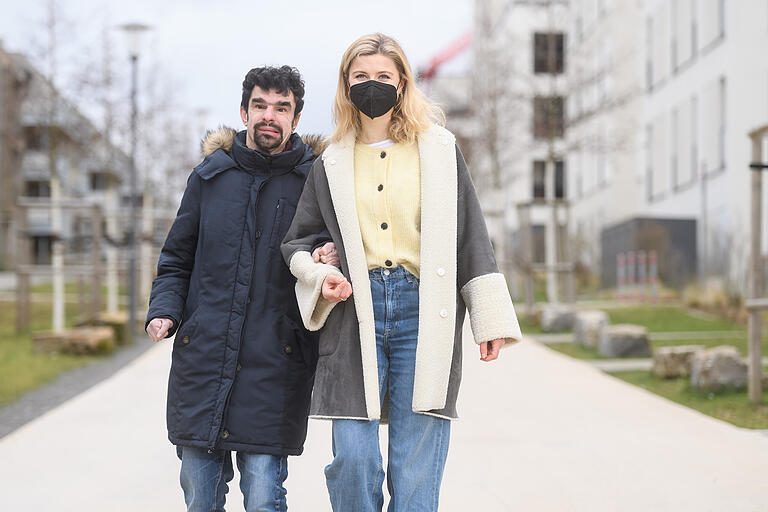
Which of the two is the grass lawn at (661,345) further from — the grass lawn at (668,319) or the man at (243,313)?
the man at (243,313)

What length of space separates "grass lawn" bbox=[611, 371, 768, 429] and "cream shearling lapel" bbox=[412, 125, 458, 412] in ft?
14.0

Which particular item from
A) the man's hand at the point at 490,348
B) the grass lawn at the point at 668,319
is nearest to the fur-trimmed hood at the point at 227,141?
the man's hand at the point at 490,348

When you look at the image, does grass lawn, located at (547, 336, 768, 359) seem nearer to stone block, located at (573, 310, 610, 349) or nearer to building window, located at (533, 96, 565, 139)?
stone block, located at (573, 310, 610, 349)

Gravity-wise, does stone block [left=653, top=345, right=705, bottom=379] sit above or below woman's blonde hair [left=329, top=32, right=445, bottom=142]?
below

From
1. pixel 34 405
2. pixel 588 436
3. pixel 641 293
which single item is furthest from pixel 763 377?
pixel 641 293

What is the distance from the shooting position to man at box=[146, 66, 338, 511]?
3.62m

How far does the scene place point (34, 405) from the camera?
873 centimetres

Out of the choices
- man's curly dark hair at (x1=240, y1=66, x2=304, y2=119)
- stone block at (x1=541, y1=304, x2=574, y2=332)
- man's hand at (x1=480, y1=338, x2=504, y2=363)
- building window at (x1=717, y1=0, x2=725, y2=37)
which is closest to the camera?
man's hand at (x1=480, y1=338, x2=504, y2=363)

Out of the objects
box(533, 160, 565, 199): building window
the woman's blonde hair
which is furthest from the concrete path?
box(533, 160, 565, 199): building window

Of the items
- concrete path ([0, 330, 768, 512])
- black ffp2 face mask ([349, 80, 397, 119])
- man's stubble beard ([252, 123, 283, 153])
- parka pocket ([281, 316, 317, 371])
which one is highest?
black ffp2 face mask ([349, 80, 397, 119])

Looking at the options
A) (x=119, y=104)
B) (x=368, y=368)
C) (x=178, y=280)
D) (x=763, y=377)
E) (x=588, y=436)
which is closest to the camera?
(x=368, y=368)

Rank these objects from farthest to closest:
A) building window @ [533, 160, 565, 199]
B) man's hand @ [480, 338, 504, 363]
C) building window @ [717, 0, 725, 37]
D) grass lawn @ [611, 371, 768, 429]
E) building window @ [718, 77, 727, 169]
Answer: building window @ [533, 160, 565, 199], building window @ [717, 0, 725, 37], building window @ [718, 77, 727, 169], grass lawn @ [611, 371, 768, 429], man's hand @ [480, 338, 504, 363]

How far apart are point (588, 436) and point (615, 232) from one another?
823 inches

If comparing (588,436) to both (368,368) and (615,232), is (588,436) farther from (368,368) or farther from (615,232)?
(615,232)
